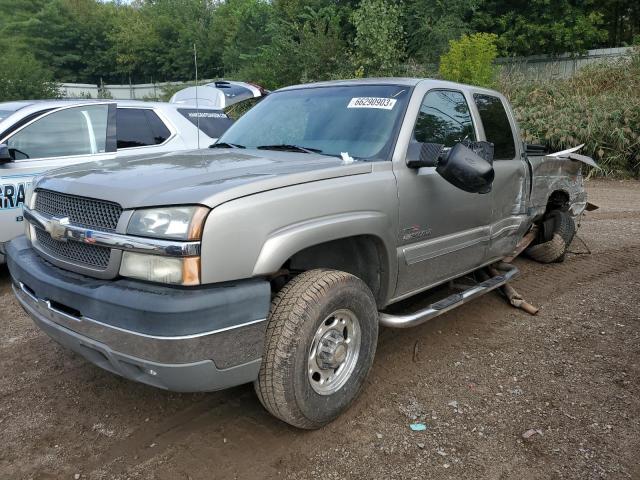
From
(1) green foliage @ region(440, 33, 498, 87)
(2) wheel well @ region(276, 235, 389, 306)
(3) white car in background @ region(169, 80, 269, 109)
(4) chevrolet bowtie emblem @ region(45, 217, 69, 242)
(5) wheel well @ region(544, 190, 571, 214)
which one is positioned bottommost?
(5) wheel well @ region(544, 190, 571, 214)

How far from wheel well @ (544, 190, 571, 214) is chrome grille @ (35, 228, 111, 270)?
4.88m

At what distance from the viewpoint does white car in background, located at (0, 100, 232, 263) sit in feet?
17.2

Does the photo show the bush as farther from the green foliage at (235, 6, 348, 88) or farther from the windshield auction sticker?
the windshield auction sticker

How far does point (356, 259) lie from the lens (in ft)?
10.7

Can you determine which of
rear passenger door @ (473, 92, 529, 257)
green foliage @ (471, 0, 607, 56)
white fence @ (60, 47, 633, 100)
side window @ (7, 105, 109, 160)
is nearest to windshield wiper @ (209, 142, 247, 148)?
rear passenger door @ (473, 92, 529, 257)

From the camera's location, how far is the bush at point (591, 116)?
522 inches

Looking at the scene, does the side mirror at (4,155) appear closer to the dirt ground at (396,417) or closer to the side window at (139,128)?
the side window at (139,128)

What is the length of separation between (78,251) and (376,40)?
1840 cm

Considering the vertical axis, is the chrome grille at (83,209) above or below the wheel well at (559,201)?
above

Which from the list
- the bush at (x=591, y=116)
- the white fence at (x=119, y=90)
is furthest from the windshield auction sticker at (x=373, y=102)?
the white fence at (x=119, y=90)

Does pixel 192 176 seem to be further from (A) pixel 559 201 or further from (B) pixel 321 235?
(A) pixel 559 201

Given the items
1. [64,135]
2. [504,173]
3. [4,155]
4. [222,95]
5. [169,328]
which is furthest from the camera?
[222,95]

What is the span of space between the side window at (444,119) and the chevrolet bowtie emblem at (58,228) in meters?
2.15

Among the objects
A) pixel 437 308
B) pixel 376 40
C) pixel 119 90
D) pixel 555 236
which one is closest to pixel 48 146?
pixel 437 308
